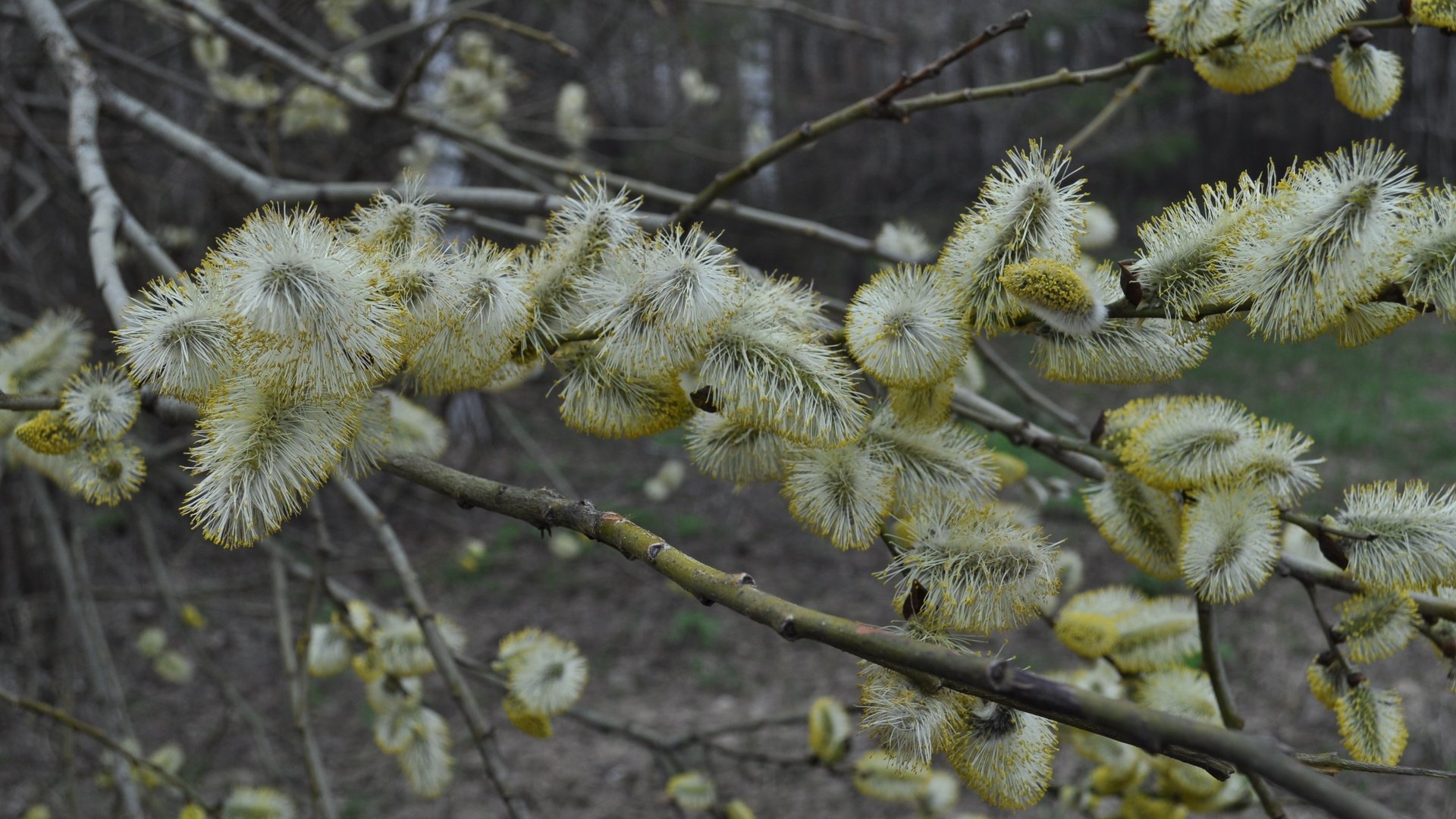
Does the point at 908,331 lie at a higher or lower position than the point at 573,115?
lower

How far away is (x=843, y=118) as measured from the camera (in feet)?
5.91

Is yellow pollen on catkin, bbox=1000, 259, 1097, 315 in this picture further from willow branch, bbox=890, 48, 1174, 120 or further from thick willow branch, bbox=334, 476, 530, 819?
thick willow branch, bbox=334, 476, 530, 819

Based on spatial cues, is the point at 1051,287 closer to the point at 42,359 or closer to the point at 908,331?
the point at 908,331

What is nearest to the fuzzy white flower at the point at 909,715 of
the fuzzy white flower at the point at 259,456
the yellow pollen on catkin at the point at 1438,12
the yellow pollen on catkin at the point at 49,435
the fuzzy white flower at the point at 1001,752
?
the fuzzy white flower at the point at 1001,752

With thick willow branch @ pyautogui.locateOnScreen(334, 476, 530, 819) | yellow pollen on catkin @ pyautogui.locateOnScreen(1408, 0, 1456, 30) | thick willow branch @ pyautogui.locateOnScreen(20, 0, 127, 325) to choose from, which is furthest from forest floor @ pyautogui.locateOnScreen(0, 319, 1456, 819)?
yellow pollen on catkin @ pyautogui.locateOnScreen(1408, 0, 1456, 30)

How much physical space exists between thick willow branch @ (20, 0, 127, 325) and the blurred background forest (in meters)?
0.64

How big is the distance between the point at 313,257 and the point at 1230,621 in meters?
5.71

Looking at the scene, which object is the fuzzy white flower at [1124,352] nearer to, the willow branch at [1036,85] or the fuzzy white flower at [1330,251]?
the fuzzy white flower at [1330,251]

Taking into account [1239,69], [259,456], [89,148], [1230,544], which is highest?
[1239,69]

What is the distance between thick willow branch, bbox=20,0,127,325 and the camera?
5.38 feet

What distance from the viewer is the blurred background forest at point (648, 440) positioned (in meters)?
4.40

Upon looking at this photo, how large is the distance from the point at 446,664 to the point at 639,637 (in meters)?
4.27

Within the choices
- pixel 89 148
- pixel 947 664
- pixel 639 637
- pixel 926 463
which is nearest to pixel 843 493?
pixel 926 463

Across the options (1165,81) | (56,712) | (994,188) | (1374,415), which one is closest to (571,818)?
(56,712)
